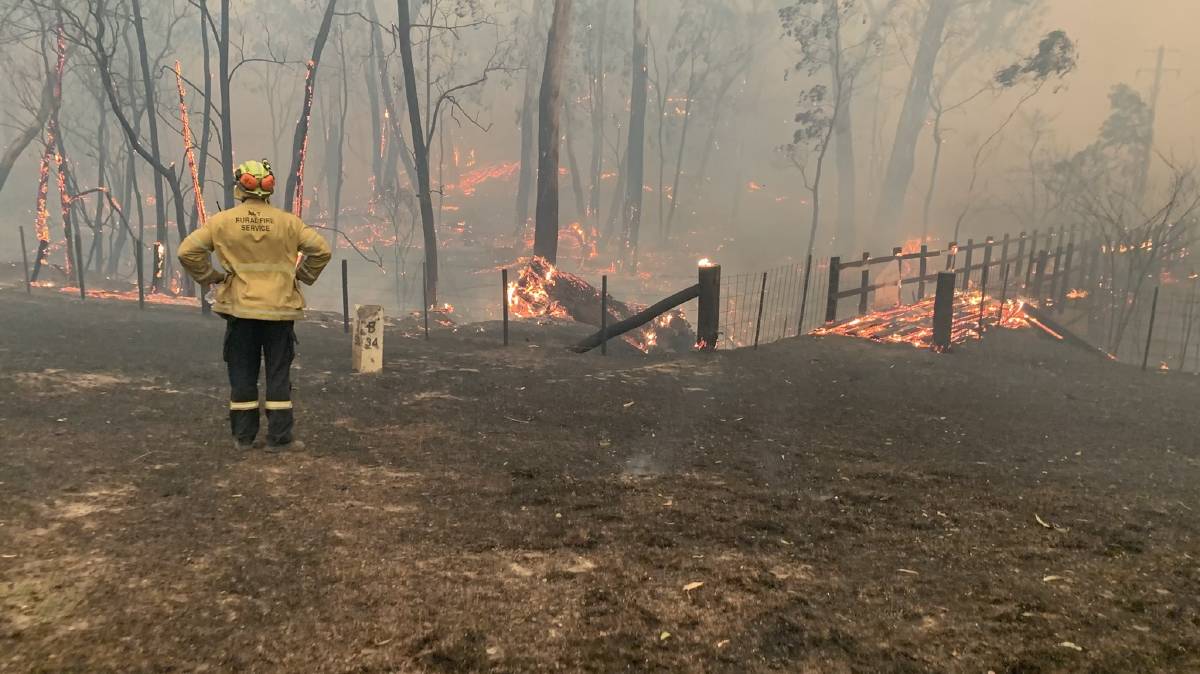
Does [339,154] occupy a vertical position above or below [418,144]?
above

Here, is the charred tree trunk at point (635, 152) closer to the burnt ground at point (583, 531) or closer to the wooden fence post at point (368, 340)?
the wooden fence post at point (368, 340)

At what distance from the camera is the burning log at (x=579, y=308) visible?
49.7 ft

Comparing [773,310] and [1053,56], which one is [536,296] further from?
[1053,56]

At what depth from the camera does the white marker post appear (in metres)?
7.84

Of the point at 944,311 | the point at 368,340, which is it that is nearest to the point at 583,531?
the point at 368,340

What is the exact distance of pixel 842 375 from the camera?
347 inches

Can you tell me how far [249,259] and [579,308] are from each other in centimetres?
1162

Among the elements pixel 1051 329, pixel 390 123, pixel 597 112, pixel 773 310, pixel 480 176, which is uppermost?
pixel 597 112

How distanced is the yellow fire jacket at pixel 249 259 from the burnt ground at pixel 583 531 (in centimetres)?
107

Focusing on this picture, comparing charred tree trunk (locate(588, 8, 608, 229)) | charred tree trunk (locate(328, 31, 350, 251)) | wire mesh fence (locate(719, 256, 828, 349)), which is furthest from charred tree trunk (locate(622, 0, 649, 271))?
charred tree trunk (locate(328, 31, 350, 251))

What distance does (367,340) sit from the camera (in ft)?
25.9

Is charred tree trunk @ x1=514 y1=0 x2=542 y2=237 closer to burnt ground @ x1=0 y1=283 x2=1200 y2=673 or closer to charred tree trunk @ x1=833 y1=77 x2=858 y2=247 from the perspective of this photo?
charred tree trunk @ x1=833 y1=77 x2=858 y2=247

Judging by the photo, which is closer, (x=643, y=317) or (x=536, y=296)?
(x=643, y=317)

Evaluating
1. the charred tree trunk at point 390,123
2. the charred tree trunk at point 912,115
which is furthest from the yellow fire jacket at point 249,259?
the charred tree trunk at point 912,115
